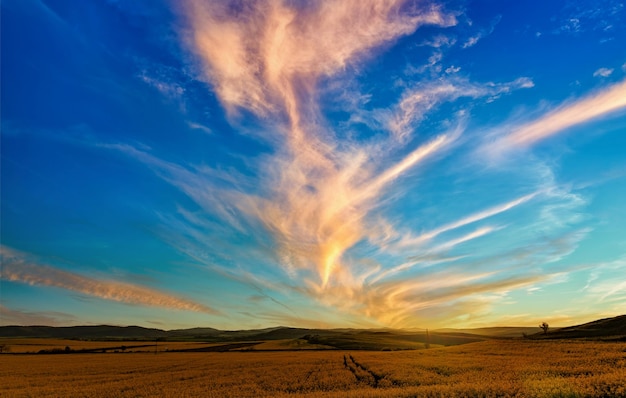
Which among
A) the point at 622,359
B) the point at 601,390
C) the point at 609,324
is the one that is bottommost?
the point at 601,390

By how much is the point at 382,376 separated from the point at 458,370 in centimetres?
805

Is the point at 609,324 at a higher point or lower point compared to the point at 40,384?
higher

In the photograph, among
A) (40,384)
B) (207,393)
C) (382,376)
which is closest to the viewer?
(207,393)

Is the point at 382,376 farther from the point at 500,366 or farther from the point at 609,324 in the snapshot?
the point at 609,324

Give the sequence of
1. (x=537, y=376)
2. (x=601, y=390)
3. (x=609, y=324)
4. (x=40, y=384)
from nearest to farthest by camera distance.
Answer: (x=601, y=390) < (x=537, y=376) < (x=40, y=384) < (x=609, y=324)

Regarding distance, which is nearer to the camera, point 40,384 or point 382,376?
point 382,376

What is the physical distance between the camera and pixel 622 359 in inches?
1569

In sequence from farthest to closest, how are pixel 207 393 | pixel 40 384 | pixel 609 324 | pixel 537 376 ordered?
1. pixel 609 324
2. pixel 40 384
3. pixel 207 393
4. pixel 537 376

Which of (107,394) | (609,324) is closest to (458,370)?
(107,394)

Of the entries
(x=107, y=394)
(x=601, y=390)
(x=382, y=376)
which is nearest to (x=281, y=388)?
(x=382, y=376)

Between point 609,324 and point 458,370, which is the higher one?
point 609,324

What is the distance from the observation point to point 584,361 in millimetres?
41969

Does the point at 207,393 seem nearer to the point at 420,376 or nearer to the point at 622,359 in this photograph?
the point at 420,376

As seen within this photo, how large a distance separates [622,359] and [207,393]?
3869 centimetres
